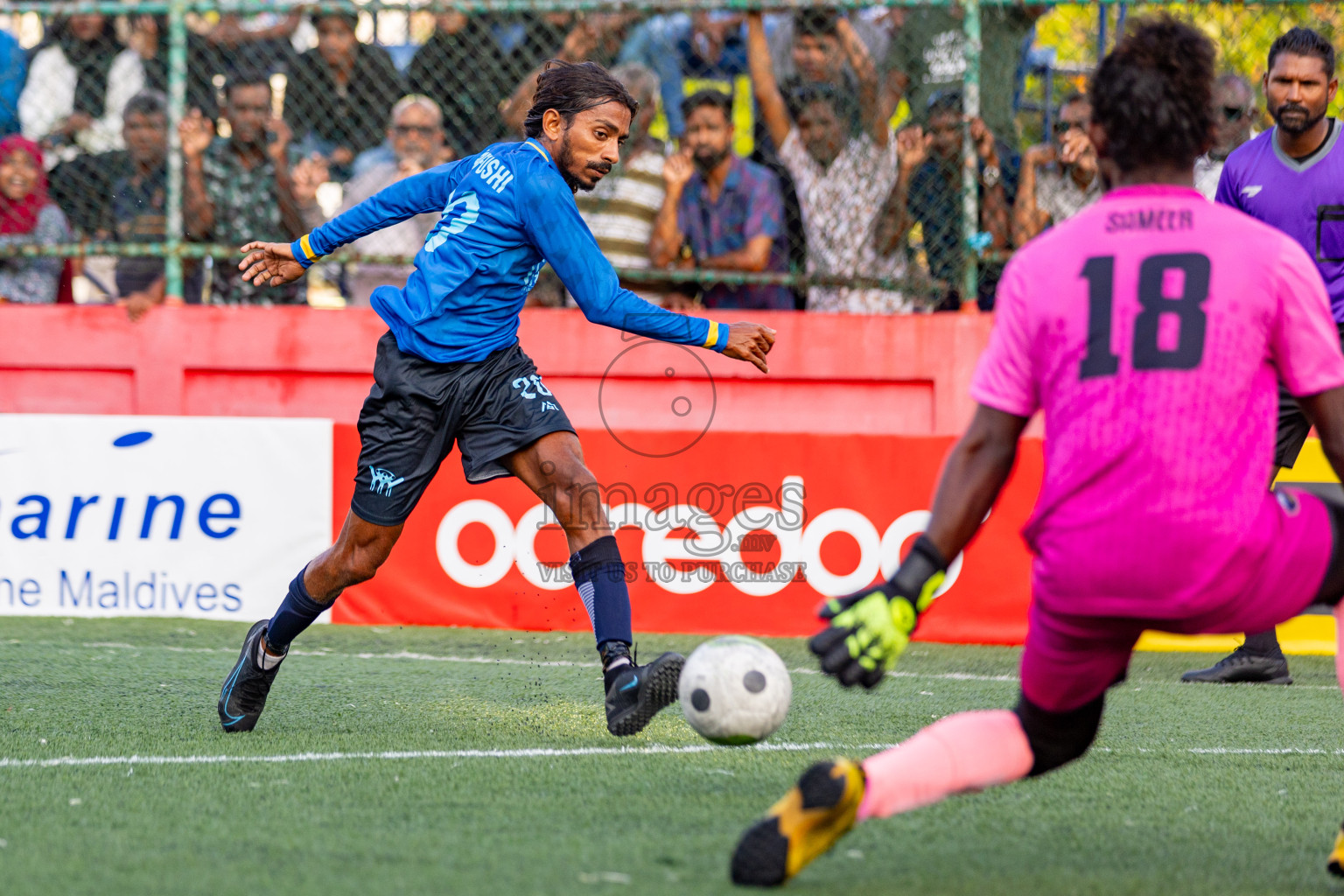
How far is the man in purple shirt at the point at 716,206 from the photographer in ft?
28.7

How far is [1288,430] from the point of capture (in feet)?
19.4

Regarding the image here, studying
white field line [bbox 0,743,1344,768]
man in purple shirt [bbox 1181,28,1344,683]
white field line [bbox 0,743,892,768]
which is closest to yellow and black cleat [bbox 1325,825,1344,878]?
white field line [bbox 0,743,1344,768]

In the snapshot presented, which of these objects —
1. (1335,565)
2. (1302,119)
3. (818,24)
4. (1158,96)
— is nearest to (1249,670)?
(1302,119)

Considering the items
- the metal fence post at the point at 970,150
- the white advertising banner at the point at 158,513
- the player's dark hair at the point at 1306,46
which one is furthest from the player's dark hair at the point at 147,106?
the player's dark hair at the point at 1306,46

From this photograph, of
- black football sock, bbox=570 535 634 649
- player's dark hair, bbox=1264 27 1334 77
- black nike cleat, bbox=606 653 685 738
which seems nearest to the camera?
black nike cleat, bbox=606 653 685 738

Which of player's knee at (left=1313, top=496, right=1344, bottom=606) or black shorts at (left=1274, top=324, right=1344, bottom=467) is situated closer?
player's knee at (left=1313, top=496, right=1344, bottom=606)

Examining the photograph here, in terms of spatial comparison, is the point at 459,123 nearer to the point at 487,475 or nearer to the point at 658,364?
the point at 658,364

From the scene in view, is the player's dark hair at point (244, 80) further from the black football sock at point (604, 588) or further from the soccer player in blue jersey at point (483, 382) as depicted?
the black football sock at point (604, 588)

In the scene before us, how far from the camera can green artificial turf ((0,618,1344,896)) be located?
3.28 meters

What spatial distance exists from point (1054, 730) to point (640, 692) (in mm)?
1585

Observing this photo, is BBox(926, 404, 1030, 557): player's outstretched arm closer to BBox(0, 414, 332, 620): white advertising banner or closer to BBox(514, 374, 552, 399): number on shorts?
BBox(514, 374, 552, 399): number on shorts

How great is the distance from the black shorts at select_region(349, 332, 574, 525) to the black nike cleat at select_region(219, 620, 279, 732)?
66 centimetres

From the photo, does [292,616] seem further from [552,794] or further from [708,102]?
[708,102]

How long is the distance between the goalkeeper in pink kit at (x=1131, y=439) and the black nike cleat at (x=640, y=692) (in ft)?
4.50
